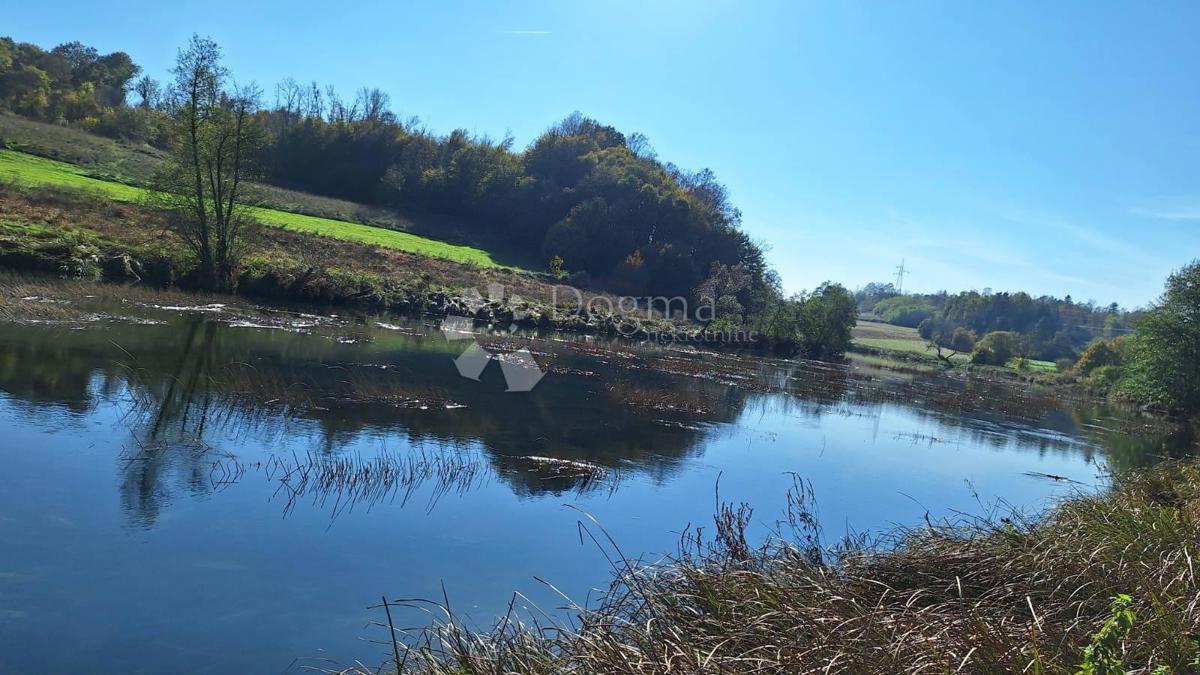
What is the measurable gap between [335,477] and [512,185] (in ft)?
218

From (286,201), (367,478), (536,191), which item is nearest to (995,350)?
(536,191)

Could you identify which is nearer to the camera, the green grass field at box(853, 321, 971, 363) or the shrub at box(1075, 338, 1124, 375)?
the shrub at box(1075, 338, 1124, 375)

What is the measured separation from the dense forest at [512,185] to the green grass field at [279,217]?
9509 millimetres

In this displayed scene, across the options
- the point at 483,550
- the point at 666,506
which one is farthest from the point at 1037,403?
the point at 483,550

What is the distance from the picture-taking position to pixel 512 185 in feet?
246

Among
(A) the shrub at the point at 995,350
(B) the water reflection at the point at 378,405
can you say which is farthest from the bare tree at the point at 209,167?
(A) the shrub at the point at 995,350

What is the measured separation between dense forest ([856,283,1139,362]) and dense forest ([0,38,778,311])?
Answer: 124ft

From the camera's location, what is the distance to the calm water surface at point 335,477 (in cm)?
698

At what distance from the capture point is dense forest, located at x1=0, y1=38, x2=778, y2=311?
223 ft

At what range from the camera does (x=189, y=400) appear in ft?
46.9
